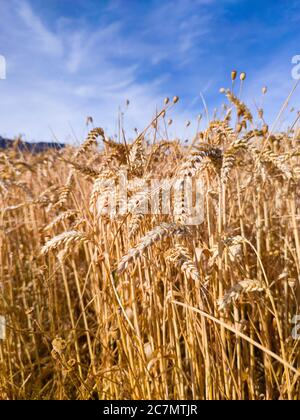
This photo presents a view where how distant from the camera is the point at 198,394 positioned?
0.81 m

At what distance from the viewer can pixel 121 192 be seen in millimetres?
740

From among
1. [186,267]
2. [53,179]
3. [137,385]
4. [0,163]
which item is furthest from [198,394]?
[53,179]

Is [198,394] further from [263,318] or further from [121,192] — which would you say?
[121,192]

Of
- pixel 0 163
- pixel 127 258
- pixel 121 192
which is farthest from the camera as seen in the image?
pixel 0 163

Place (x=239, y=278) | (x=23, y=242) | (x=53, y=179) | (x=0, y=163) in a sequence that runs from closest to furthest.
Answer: (x=239, y=278) < (x=0, y=163) < (x=23, y=242) < (x=53, y=179)

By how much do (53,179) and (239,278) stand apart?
5.32 ft

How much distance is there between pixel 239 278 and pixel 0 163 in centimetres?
122

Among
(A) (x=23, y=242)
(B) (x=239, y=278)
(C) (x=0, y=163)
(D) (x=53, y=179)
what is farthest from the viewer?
(D) (x=53, y=179)

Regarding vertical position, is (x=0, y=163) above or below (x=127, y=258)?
above
